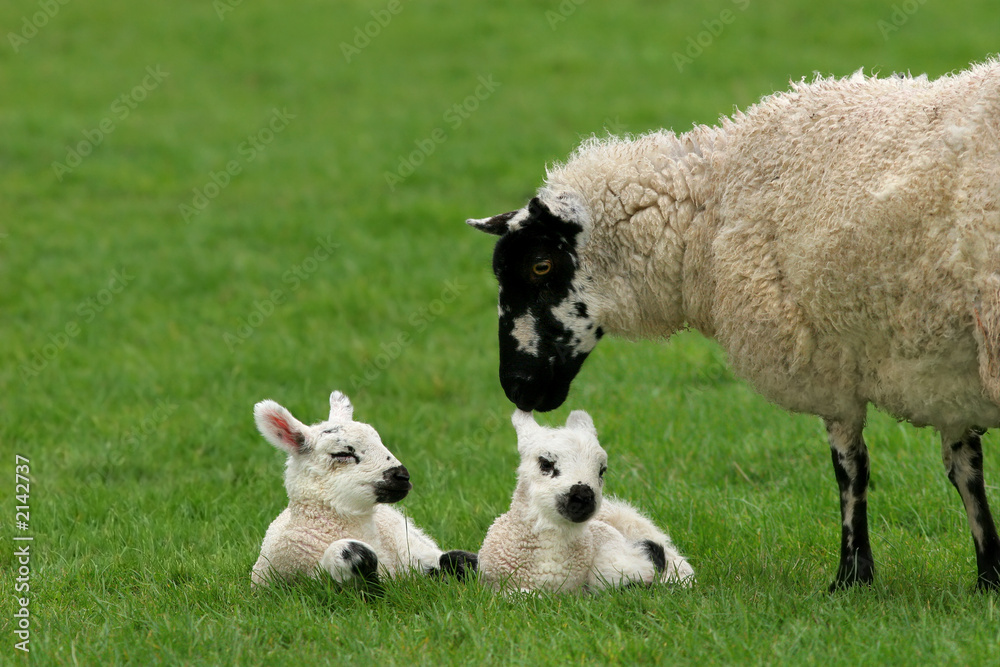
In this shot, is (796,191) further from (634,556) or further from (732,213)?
(634,556)

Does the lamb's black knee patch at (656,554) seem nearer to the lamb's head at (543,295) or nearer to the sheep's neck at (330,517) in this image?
the lamb's head at (543,295)

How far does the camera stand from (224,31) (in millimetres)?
20391

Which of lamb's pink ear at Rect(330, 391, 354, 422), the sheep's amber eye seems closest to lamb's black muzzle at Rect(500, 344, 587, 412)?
the sheep's amber eye

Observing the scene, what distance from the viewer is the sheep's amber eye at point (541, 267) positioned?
5.21 metres

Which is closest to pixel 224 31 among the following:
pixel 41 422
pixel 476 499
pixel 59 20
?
pixel 59 20

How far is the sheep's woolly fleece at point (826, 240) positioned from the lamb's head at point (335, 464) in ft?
3.80

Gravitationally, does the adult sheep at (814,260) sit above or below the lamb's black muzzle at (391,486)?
above

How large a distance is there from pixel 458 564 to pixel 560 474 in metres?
0.69

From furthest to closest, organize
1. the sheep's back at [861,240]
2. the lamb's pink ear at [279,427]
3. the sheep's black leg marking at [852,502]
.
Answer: the lamb's pink ear at [279,427] → the sheep's black leg marking at [852,502] → the sheep's back at [861,240]

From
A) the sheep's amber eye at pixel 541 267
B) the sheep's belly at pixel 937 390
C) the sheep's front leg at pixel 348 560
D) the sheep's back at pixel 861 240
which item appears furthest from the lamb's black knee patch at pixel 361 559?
the sheep's belly at pixel 937 390

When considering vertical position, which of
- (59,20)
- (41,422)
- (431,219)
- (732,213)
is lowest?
(41,422)

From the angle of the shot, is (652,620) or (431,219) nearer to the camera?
(652,620)

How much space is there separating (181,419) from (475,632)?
15.3ft

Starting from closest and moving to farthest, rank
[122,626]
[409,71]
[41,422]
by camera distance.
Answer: [122,626] → [41,422] → [409,71]
